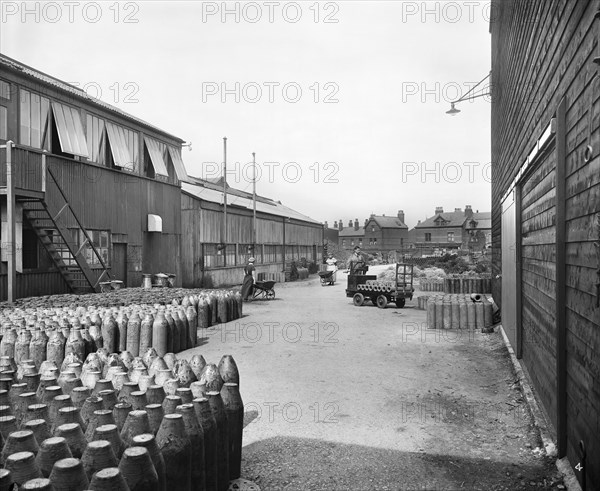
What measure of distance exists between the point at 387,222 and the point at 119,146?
82.3 m

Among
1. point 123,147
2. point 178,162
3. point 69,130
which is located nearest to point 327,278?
point 178,162

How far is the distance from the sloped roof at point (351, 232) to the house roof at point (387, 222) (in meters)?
3.97

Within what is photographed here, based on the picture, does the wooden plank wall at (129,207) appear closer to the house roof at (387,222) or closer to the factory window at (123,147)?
the factory window at (123,147)

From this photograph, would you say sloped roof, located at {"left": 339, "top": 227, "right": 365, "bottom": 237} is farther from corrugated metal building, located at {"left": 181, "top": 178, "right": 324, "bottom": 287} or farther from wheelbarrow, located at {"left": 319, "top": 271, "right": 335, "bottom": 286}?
wheelbarrow, located at {"left": 319, "top": 271, "right": 335, "bottom": 286}

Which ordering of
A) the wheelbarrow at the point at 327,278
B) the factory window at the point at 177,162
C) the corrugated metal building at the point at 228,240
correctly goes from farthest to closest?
1. the wheelbarrow at the point at 327,278
2. the corrugated metal building at the point at 228,240
3. the factory window at the point at 177,162

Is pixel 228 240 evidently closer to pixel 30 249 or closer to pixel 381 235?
pixel 30 249

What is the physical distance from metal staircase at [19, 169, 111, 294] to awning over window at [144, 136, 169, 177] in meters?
5.71

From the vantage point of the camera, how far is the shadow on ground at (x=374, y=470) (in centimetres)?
422

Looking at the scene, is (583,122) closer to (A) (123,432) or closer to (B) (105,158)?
(A) (123,432)

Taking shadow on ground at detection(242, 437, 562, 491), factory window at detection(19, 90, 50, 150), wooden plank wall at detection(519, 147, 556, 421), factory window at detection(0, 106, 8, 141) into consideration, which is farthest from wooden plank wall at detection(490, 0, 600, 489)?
factory window at detection(19, 90, 50, 150)

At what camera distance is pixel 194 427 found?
138 inches

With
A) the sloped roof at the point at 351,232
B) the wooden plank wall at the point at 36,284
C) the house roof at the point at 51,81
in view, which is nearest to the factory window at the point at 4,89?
the house roof at the point at 51,81

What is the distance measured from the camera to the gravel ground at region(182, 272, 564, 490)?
14.5 feet

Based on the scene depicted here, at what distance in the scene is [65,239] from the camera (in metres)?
14.9
